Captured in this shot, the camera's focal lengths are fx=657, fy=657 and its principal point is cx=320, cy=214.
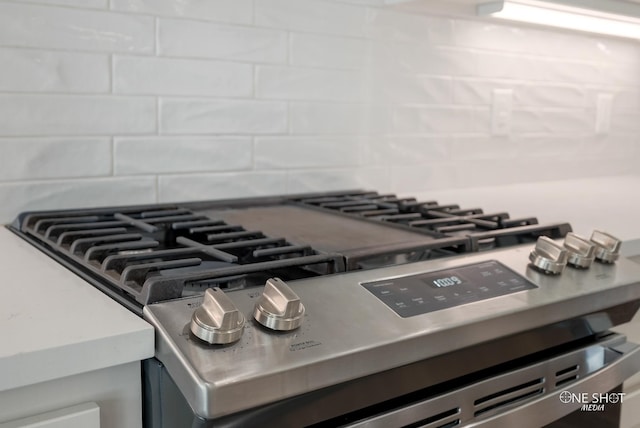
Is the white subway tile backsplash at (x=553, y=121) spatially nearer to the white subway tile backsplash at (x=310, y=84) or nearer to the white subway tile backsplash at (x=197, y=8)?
the white subway tile backsplash at (x=310, y=84)

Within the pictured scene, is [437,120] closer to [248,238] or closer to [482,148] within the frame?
[482,148]

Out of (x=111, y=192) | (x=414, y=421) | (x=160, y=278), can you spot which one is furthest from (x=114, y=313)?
(x=111, y=192)

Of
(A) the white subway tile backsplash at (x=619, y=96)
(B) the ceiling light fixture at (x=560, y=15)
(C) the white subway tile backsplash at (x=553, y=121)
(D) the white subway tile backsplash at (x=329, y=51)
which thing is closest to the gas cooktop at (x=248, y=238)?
(D) the white subway tile backsplash at (x=329, y=51)

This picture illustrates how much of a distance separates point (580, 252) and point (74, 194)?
2.82ft

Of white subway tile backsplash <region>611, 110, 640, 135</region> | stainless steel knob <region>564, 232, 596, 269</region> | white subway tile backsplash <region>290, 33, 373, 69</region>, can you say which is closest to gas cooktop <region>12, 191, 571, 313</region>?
stainless steel knob <region>564, 232, 596, 269</region>

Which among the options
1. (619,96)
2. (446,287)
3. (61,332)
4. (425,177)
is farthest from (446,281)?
(619,96)

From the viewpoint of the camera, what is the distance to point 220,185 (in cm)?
136

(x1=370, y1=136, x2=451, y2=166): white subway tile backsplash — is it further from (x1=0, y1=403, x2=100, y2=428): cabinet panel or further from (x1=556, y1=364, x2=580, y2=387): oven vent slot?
(x1=0, y1=403, x2=100, y2=428): cabinet panel

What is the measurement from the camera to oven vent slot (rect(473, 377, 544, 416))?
0.83m

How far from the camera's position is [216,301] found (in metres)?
0.65

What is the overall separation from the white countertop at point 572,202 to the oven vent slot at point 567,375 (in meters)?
0.30

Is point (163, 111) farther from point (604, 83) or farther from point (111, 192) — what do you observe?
point (604, 83)

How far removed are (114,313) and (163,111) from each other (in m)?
0.65

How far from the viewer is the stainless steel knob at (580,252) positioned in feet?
3.23
